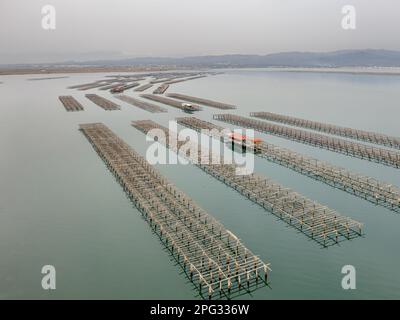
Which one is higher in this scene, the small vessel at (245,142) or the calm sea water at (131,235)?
the small vessel at (245,142)

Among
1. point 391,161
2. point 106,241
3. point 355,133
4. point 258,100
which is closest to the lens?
point 106,241

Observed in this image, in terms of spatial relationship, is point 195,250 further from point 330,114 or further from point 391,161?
point 330,114

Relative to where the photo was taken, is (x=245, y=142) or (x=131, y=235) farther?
(x=245, y=142)

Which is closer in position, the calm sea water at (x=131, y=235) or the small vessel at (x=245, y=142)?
the calm sea water at (x=131, y=235)

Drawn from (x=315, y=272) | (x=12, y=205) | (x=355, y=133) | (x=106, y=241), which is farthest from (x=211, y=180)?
(x=355, y=133)

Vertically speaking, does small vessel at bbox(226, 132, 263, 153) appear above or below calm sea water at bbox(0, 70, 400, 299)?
above

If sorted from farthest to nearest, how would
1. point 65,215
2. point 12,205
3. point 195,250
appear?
point 12,205, point 65,215, point 195,250

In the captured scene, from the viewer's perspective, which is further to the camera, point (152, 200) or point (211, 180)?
point (211, 180)

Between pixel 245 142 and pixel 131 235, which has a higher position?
pixel 245 142

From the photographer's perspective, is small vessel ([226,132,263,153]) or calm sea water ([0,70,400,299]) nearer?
calm sea water ([0,70,400,299])
